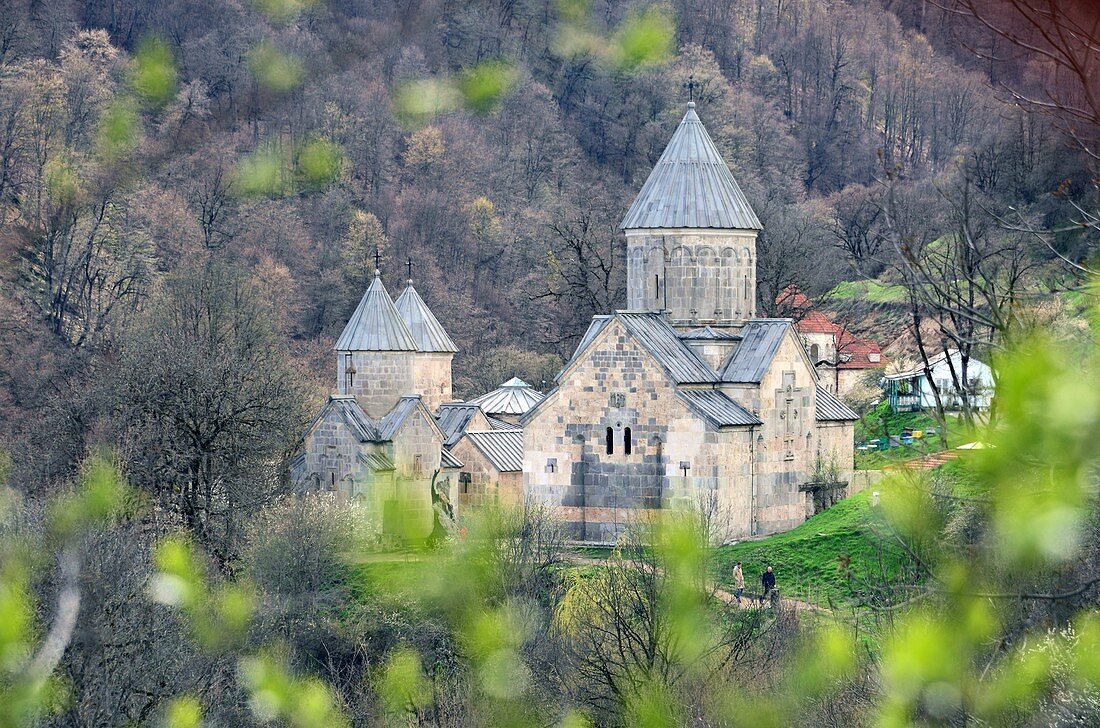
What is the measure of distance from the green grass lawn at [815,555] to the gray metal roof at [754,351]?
2638mm

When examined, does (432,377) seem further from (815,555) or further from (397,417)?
(815,555)

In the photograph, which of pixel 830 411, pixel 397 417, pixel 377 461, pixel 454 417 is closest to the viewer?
pixel 377 461

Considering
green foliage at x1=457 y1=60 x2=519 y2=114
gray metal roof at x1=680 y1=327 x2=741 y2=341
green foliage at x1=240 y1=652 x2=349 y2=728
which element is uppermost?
green foliage at x1=457 y1=60 x2=519 y2=114

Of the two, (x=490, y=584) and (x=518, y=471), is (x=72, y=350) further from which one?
(x=490, y=584)

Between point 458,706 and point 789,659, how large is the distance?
3573 mm

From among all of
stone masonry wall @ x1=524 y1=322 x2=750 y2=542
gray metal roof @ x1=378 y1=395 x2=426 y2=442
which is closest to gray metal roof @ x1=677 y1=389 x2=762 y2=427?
stone masonry wall @ x1=524 y1=322 x2=750 y2=542

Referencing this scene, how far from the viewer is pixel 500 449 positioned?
1270 inches

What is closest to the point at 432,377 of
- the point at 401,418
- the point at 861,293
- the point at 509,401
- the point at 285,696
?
the point at 401,418

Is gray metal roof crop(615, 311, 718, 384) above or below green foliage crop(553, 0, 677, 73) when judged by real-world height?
below

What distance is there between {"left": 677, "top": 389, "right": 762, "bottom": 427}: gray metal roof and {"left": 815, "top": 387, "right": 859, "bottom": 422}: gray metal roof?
8.64 feet

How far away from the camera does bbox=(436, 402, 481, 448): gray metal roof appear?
32625 mm

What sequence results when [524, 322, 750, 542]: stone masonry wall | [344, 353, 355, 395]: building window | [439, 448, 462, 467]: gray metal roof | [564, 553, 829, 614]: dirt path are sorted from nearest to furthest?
A: [564, 553, 829, 614]: dirt path, [524, 322, 750, 542]: stone masonry wall, [439, 448, 462, 467]: gray metal roof, [344, 353, 355, 395]: building window

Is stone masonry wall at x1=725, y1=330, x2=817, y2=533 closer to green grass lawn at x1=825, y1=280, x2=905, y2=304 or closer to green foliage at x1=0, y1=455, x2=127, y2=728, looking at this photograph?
green foliage at x1=0, y1=455, x2=127, y2=728

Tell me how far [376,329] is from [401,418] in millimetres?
2131
